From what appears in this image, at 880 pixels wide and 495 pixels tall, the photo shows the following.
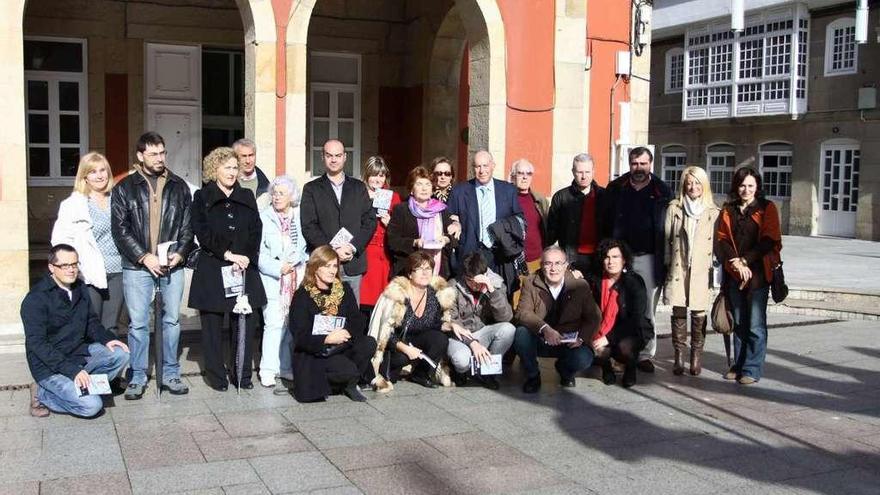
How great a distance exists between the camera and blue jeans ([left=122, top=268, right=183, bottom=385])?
605 cm

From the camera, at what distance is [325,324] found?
6035mm

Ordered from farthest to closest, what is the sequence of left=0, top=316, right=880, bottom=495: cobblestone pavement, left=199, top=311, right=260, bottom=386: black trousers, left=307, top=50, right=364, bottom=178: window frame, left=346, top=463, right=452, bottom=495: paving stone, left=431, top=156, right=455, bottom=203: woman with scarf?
left=307, top=50, right=364, bottom=178: window frame < left=431, top=156, right=455, bottom=203: woman with scarf < left=199, top=311, right=260, bottom=386: black trousers < left=0, top=316, right=880, bottom=495: cobblestone pavement < left=346, top=463, right=452, bottom=495: paving stone

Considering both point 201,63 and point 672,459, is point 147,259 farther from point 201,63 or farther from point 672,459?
point 201,63

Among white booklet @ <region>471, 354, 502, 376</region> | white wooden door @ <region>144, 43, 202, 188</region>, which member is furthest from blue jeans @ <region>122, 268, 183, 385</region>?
white wooden door @ <region>144, 43, 202, 188</region>

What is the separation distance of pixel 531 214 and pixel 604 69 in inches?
135

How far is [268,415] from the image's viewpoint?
576 cm

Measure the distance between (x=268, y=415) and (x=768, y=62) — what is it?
23831 mm

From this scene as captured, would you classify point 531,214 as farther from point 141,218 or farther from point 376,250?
point 141,218

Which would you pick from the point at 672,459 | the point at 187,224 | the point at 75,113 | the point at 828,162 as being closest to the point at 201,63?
the point at 75,113

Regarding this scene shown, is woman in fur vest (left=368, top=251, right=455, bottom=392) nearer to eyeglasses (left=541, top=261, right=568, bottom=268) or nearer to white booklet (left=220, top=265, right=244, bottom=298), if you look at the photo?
eyeglasses (left=541, top=261, right=568, bottom=268)

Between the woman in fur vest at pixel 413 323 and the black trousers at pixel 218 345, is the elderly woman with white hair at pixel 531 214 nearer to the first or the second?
the woman in fur vest at pixel 413 323

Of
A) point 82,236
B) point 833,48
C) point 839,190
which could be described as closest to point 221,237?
point 82,236

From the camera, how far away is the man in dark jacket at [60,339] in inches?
213

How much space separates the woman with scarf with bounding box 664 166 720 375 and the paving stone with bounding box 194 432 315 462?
10.3 ft
